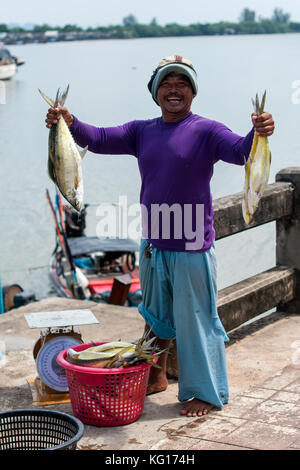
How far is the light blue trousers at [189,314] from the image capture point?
4473 millimetres

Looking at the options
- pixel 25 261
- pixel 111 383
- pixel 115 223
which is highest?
pixel 111 383

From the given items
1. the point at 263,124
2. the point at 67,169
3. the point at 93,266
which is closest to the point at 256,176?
the point at 263,124

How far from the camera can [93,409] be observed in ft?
14.4

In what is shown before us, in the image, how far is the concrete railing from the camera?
5.50 metres

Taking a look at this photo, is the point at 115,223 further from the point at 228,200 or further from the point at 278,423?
the point at 278,423

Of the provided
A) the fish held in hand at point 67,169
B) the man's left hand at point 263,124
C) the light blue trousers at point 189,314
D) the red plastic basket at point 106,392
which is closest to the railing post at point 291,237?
the light blue trousers at point 189,314

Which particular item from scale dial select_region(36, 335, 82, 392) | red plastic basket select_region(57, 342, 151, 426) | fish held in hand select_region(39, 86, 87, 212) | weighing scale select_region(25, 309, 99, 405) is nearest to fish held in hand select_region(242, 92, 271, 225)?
fish held in hand select_region(39, 86, 87, 212)

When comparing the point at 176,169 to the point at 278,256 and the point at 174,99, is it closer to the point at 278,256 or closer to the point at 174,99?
the point at 174,99

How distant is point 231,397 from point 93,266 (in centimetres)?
1259

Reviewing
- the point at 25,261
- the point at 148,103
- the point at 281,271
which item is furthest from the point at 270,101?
the point at 281,271

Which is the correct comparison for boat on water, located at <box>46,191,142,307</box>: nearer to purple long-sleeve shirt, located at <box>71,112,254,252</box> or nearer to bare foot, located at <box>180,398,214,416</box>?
bare foot, located at <box>180,398,214,416</box>

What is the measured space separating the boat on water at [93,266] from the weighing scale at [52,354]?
8865 mm

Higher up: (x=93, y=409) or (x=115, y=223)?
(x=93, y=409)
